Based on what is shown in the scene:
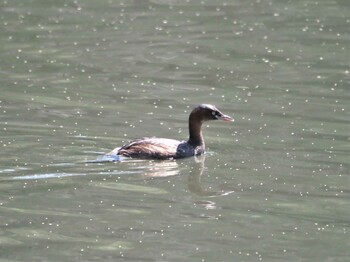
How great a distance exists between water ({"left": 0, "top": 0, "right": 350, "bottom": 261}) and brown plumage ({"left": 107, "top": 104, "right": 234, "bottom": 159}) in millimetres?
124

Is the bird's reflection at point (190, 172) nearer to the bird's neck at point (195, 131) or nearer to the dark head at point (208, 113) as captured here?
the bird's neck at point (195, 131)

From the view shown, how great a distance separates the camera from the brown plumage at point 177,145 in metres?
13.2

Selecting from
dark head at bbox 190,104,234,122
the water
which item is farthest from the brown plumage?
the water

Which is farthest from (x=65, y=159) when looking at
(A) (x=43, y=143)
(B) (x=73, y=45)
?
(B) (x=73, y=45)

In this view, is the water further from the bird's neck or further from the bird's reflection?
the bird's neck

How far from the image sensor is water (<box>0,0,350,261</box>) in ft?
34.8

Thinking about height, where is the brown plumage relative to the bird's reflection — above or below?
above

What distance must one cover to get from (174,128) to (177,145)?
115 cm

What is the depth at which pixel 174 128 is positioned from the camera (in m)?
14.7

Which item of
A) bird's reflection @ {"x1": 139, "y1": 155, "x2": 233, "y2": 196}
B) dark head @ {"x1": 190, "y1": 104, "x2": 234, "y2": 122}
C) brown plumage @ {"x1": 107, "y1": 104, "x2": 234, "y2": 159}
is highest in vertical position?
dark head @ {"x1": 190, "y1": 104, "x2": 234, "y2": 122}

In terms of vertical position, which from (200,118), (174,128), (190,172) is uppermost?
(200,118)

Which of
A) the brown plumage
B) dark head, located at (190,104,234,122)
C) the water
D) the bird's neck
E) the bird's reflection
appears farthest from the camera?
dark head, located at (190,104,234,122)

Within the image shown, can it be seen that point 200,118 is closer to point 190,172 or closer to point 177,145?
point 177,145

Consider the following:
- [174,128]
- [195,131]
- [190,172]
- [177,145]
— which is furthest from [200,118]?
[190,172]
